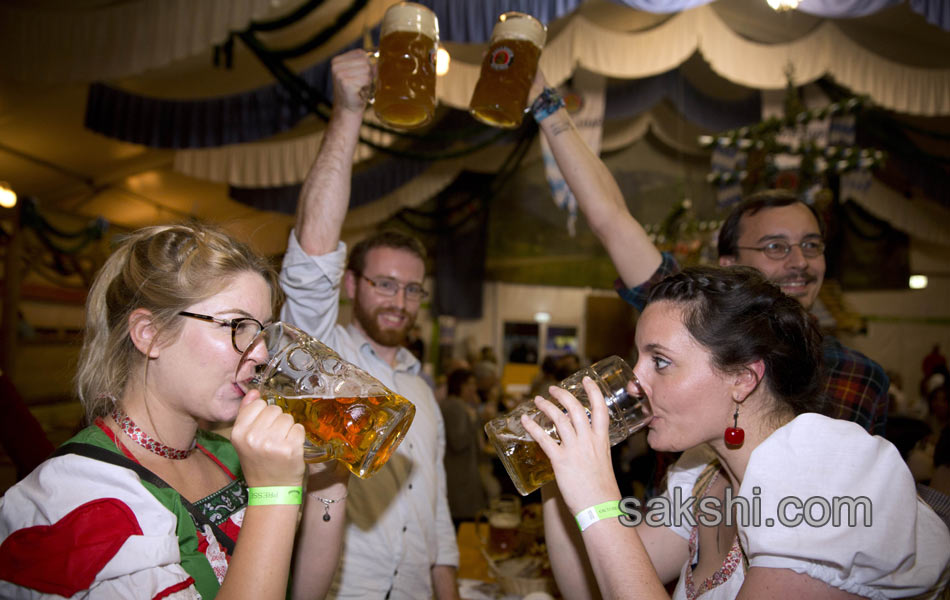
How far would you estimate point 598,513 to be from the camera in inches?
34.4

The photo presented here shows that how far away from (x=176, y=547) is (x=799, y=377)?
43.6 inches

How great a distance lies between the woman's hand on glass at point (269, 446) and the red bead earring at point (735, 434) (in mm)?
761

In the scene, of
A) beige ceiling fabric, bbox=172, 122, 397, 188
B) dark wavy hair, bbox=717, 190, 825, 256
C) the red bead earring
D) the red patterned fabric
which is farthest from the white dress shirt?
beige ceiling fabric, bbox=172, 122, 397, 188

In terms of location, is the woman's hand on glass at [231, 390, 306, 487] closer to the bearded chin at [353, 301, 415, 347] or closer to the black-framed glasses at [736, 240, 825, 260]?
the bearded chin at [353, 301, 415, 347]

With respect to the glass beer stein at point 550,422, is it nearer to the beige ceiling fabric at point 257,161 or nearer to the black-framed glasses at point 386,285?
the black-framed glasses at point 386,285

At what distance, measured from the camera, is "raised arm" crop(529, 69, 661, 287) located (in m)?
1.45

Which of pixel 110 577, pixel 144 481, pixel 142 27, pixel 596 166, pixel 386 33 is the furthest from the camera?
pixel 142 27

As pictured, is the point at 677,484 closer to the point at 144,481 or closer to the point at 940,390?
the point at 144,481

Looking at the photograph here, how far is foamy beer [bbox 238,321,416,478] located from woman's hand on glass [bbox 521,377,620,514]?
0.24 m

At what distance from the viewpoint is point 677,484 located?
1.29 m

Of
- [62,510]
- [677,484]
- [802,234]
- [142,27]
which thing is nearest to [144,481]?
[62,510]

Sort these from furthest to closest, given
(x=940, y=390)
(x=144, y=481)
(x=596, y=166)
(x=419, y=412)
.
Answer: (x=940, y=390), (x=419, y=412), (x=596, y=166), (x=144, y=481)

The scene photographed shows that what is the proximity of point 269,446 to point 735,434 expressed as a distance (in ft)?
2.67

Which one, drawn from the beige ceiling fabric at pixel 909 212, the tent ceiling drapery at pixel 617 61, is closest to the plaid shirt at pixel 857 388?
the tent ceiling drapery at pixel 617 61
